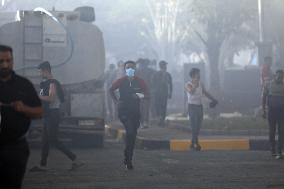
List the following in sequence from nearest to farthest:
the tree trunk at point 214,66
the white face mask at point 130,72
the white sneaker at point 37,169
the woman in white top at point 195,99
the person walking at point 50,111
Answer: the white sneaker at point 37,169 < the person walking at point 50,111 < the white face mask at point 130,72 < the woman in white top at point 195,99 < the tree trunk at point 214,66

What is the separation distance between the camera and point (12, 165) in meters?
5.37

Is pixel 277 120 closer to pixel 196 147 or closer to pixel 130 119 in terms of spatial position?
pixel 196 147

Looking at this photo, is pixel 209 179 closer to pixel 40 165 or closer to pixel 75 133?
pixel 40 165

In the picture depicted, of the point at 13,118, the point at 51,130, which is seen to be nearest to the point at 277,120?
the point at 51,130

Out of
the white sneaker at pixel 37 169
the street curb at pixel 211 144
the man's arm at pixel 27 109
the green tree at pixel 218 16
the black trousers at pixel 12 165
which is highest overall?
the green tree at pixel 218 16

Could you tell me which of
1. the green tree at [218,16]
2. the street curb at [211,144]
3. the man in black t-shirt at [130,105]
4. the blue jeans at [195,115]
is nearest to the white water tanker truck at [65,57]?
the street curb at [211,144]

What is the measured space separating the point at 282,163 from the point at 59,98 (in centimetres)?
393

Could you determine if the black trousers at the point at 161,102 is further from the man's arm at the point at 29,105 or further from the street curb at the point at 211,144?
the man's arm at the point at 29,105

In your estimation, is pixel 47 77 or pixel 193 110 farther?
pixel 193 110

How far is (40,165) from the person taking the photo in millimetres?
10969

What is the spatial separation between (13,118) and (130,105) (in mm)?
5703

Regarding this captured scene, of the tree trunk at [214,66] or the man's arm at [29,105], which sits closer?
the man's arm at [29,105]

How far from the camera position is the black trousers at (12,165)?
532cm

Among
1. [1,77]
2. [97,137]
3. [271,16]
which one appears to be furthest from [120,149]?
[271,16]
